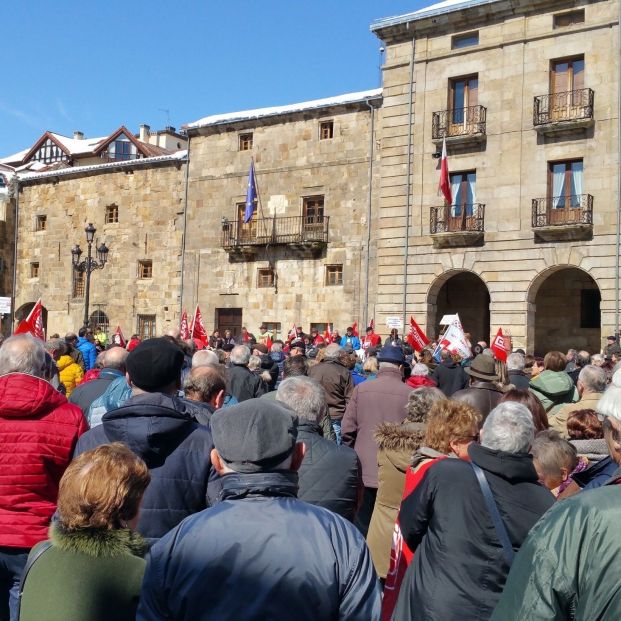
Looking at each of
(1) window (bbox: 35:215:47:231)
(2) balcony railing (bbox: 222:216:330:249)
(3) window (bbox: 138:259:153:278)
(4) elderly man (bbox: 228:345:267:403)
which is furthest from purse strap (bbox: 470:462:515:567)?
(1) window (bbox: 35:215:47:231)

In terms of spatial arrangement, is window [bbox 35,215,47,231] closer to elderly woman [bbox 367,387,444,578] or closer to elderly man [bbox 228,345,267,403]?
elderly man [bbox 228,345,267,403]

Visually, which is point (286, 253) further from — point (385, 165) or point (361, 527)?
Result: point (361, 527)

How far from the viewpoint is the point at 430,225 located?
2438 cm

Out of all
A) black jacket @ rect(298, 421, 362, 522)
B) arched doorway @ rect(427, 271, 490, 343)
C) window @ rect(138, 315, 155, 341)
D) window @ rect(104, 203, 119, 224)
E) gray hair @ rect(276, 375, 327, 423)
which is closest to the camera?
black jacket @ rect(298, 421, 362, 522)

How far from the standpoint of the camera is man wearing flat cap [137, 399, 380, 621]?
2.32 meters

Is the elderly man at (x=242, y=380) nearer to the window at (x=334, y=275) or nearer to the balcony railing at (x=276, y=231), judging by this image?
the window at (x=334, y=275)

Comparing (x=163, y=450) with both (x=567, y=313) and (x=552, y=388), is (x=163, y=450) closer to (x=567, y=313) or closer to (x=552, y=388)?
(x=552, y=388)

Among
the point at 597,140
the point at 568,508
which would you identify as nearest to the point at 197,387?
the point at 568,508

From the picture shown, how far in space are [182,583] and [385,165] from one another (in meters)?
23.9

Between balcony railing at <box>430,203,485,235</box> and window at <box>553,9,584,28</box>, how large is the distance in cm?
554

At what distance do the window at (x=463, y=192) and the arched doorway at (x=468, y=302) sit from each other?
2.79m

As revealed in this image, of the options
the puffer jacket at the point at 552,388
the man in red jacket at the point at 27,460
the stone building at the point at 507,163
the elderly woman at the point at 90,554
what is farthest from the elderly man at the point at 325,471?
the stone building at the point at 507,163

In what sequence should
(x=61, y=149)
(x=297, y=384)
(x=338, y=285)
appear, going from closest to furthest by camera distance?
(x=297, y=384) → (x=338, y=285) → (x=61, y=149)

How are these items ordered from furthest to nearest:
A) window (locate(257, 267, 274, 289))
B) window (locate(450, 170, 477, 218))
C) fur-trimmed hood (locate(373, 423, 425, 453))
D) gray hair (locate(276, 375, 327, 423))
Answer: window (locate(257, 267, 274, 289)) → window (locate(450, 170, 477, 218)) → fur-trimmed hood (locate(373, 423, 425, 453)) → gray hair (locate(276, 375, 327, 423))
